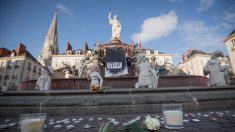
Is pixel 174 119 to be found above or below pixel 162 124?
above

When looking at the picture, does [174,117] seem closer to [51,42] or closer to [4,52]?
[4,52]

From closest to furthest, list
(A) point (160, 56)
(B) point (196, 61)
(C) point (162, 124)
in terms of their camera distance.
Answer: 1. (C) point (162, 124)
2. (B) point (196, 61)
3. (A) point (160, 56)

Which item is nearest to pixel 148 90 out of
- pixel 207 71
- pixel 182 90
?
pixel 182 90

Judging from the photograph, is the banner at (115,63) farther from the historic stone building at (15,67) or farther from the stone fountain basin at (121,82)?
the historic stone building at (15,67)

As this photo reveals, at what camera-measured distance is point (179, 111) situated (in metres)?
2.50

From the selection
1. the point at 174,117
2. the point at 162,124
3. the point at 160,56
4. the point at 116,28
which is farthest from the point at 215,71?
the point at 160,56

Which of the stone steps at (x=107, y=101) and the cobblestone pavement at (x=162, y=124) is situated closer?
the cobblestone pavement at (x=162, y=124)

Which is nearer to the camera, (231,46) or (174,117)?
(174,117)

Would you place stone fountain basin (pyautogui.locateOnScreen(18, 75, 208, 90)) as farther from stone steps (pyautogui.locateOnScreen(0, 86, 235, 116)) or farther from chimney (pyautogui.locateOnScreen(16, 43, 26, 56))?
chimney (pyautogui.locateOnScreen(16, 43, 26, 56))

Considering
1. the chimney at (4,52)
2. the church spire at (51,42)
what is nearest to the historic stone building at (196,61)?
the chimney at (4,52)

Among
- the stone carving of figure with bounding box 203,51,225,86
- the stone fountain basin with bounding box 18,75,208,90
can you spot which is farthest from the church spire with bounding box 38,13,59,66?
the stone carving of figure with bounding box 203,51,225,86

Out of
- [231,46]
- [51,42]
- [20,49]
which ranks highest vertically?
[51,42]

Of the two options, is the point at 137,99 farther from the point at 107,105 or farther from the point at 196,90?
the point at 196,90

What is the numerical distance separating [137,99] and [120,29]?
17.2 m
